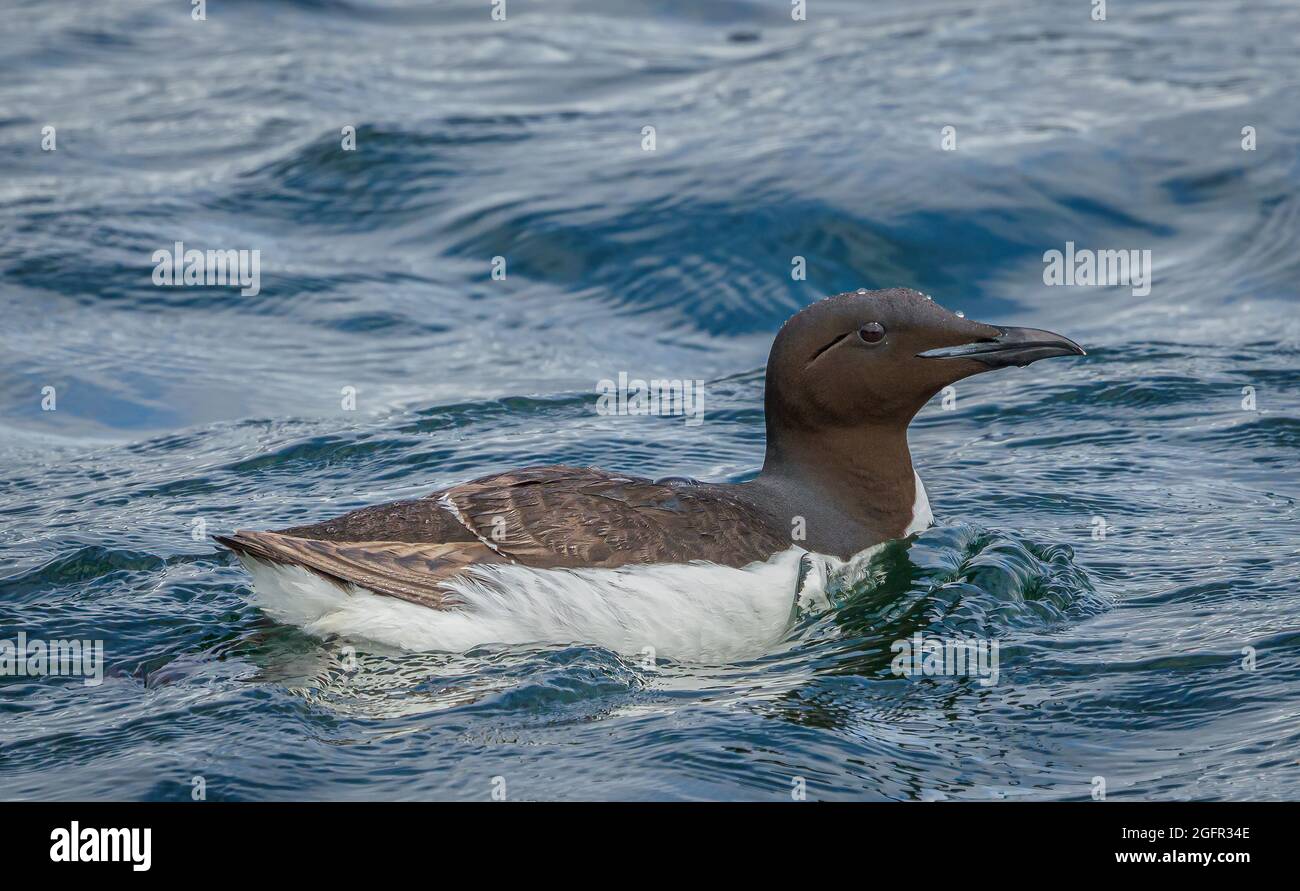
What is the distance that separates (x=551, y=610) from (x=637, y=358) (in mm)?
5143

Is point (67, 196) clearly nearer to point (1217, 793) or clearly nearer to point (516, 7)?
point (516, 7)

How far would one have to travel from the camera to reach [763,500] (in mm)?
7270

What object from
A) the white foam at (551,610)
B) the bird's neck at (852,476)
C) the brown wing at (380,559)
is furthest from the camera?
the bird's neck at (852,476)

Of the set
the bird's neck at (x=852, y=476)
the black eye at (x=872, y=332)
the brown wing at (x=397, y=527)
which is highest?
the black eye at (x=872, y=332)

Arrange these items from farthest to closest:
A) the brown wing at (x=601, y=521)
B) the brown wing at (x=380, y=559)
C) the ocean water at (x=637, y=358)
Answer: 1. the brown wing at (x=601, y=521)
2. the brown wing at (x=380, y=559)
3. the ocean water at (x=637, y=358)

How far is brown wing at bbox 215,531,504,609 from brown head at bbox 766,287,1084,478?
1.72m

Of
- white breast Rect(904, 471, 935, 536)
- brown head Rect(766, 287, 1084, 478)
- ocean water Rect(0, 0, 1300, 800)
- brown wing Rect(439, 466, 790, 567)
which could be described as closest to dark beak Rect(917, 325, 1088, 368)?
brown head Rect(766, 287, 1084, 478)

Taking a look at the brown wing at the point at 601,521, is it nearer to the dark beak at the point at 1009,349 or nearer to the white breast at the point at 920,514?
the white breast at the point at 920,514

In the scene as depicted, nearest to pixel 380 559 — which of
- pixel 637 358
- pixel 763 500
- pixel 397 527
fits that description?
pixel 397 527

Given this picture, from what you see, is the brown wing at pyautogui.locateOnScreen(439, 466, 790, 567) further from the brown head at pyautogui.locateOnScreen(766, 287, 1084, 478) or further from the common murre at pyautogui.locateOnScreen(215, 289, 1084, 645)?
the brown head at pyautogui.locateOnScreen(766, 287, 1084, 478)

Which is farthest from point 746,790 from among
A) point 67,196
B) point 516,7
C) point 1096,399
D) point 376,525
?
point 516,7

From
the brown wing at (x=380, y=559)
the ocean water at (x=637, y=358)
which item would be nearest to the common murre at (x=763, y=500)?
the brown wing at (x=380, y=559)

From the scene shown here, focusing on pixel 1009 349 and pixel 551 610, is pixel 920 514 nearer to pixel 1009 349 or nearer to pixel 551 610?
pixel 1009 349

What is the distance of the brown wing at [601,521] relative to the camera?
260 inches
